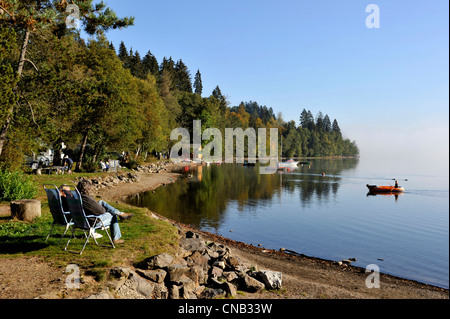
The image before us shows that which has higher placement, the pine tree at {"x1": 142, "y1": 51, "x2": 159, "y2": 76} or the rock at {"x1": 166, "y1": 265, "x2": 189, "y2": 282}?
the pine tree at {"x1": 142, "y1": 51, "x2": 159, "y2": 76}

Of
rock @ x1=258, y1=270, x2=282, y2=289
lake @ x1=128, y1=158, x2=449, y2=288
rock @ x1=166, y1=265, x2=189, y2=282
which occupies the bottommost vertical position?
lake @ x1=128, y1=158, x2=449, y2=288

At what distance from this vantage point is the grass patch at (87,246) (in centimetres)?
768

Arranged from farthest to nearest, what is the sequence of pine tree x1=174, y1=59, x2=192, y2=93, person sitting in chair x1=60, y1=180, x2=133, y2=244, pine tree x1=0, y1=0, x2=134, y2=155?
pine tree x1=174, y1=59, x2=192, y2=93
pine tree x1=0, y1=0, x2=134, y2=155
person sitting in chair x1=60, y1=180, x2=133, y2=244

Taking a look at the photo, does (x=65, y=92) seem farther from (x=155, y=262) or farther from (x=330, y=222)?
(x=330, y=222)

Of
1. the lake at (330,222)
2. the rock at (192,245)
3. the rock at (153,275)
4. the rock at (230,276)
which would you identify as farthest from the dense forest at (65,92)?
the rock at (230,276)

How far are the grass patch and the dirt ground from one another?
1.77 ft

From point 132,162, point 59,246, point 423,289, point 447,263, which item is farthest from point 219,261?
point 132,162

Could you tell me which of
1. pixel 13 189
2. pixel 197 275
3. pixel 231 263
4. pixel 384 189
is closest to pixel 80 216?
pixel 197 275

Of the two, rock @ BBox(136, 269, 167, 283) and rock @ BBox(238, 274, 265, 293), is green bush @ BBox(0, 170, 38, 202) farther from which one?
rock @ BBox(238, 274, 265, 293)

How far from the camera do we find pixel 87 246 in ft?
28.7

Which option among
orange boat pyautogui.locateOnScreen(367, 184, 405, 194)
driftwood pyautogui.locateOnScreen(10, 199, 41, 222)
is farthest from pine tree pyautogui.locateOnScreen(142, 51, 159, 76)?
driftwood pyautogui.locateOnScreen(10, 199, 41, 222)

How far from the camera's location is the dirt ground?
608 cm

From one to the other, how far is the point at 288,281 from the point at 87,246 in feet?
22.1
